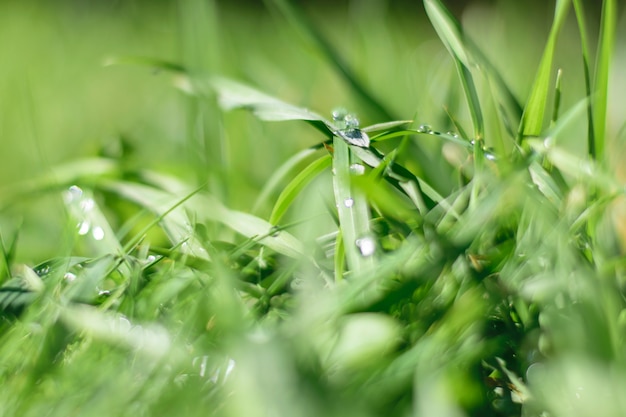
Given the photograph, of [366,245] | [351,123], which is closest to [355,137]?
[351,123]

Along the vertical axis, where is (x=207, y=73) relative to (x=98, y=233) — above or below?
above

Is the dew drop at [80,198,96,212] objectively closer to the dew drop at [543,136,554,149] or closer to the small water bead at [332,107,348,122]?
the small water bead at [332,107,348,122]

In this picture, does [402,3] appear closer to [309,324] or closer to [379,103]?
[379,103]

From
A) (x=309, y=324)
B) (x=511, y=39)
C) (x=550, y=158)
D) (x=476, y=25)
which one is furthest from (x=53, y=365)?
(x=476, y=25)

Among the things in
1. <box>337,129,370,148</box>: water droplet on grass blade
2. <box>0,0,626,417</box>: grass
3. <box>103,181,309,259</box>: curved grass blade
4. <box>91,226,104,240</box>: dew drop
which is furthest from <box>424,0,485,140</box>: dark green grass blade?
<box>91,226,104,240</box>: dew drop

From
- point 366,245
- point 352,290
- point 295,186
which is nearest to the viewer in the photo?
point 352,290

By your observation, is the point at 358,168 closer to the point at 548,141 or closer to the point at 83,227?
the point at 548,141
